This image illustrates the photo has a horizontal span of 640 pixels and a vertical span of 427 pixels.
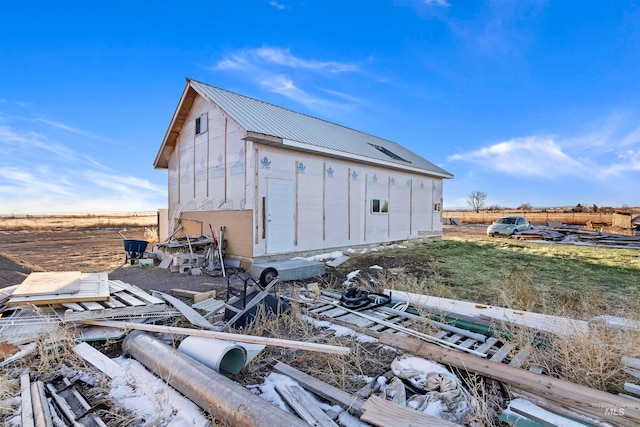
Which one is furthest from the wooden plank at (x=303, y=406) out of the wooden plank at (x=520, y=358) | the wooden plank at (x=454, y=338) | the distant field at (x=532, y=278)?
the distant field at (x=532, y=278)

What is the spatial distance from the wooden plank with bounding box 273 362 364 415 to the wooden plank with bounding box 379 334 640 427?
99 centimetres

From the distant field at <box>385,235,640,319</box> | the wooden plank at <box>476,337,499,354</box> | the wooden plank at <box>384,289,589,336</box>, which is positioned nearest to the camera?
the wooden plank at <box>476,337,499,354</box>

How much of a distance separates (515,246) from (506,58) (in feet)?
26.6

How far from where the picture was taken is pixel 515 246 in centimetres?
1425

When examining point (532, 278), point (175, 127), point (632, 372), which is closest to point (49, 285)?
point (632, 372)

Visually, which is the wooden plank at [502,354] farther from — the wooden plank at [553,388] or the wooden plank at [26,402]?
the wooden plank at [26,402]

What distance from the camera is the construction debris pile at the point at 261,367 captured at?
2.29 meters

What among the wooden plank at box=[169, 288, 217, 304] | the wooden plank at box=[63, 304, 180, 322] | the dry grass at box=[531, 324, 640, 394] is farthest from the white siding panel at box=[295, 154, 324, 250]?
the dry grass at box=[531, 324, 640, 394]

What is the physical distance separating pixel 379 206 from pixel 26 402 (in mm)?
11657

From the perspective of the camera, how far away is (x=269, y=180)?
29.5 ft

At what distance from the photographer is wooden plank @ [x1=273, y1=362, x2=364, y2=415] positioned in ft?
8.05

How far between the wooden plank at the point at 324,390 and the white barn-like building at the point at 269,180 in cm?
586

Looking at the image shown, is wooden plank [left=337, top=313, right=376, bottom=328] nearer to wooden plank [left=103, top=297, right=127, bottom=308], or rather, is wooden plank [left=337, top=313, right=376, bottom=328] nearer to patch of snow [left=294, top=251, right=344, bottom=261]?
wooden plank [left=103, top=297, right=127, bottom=308]

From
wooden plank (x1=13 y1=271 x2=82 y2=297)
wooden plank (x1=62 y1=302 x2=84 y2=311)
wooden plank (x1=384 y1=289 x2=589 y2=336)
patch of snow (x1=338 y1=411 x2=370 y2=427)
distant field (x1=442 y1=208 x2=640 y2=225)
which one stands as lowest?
patch of snow (x1=338 y1=411 x2=370 y2=427)
